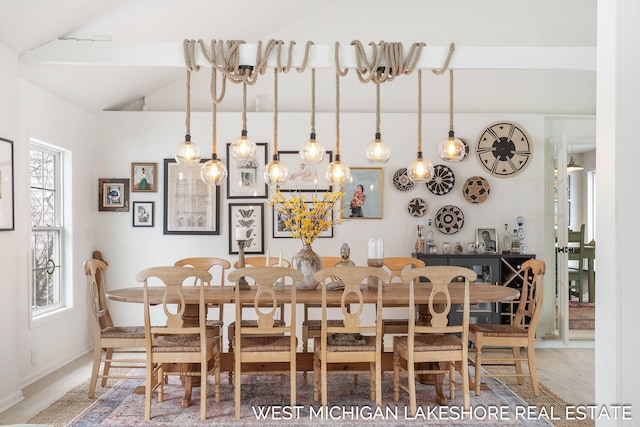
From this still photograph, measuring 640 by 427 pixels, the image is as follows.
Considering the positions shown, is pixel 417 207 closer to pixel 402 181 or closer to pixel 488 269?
pixel 402 181

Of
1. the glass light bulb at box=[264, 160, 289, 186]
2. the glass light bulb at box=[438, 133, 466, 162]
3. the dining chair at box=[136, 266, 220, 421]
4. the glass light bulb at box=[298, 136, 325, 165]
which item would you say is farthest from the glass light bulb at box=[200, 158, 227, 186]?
the glass light bulb at box=[438, 133, 466, 162]

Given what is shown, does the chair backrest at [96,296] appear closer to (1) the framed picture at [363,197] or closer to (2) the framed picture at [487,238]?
(1) the framed picture at [363,197]

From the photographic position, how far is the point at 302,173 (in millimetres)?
5309

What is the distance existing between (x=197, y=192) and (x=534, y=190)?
3.68 meters

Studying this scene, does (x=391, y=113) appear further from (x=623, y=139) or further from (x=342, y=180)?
(x=623, y=139)

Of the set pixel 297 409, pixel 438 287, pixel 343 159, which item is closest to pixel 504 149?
pixel 343 159

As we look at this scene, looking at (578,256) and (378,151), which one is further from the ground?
(378,151)

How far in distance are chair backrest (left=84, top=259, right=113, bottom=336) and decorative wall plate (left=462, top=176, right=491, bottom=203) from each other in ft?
12.0

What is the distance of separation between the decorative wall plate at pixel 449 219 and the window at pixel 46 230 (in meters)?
3.86

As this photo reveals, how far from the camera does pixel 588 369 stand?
4492 mm

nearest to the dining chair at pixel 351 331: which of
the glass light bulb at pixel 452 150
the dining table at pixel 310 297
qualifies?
the dining table at pixel 310 297

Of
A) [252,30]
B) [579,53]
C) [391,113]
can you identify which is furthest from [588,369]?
[252,30]

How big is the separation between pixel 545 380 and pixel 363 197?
2.44 metres

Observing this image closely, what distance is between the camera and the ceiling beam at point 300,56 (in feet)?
11.2
